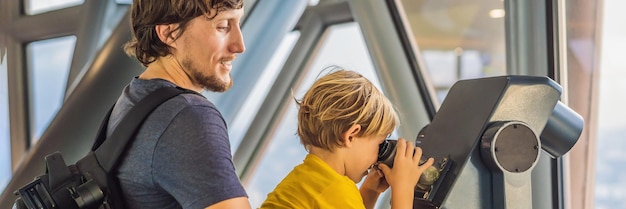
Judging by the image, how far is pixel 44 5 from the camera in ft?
18.7

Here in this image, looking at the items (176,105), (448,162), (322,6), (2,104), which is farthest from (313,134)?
(2,104)

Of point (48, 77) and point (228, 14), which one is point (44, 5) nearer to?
point (48, 77)

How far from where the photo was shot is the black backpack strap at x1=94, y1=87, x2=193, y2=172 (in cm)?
133

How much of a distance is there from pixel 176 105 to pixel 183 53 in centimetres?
17

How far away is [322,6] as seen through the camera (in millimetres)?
4398

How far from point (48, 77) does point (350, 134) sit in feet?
15.5

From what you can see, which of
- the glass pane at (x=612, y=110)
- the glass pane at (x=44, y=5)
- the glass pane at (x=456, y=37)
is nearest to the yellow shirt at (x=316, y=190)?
the glass pane at (x=612, y=110)

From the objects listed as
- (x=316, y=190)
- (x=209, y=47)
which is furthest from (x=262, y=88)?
(x=209, y=47)

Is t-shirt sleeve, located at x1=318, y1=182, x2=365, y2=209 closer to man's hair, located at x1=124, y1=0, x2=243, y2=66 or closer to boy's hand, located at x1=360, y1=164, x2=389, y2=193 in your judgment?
boy's hand, located at x1=360, y1=164, x2=389, y2=193

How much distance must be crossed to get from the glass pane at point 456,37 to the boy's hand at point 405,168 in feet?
5.67

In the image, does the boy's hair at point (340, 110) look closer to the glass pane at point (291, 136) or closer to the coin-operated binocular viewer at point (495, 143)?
the coin-operated binocular viewer at point (495, 143)

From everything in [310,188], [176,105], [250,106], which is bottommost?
[250,106]

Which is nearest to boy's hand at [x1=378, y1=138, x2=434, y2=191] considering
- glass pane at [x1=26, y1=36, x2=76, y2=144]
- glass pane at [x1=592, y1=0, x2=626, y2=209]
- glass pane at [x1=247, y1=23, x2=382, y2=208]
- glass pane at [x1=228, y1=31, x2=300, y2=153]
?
glass pane at [x1=592, y1=0, x2=626, y2=209]

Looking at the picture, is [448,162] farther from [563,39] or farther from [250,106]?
[250,106]
